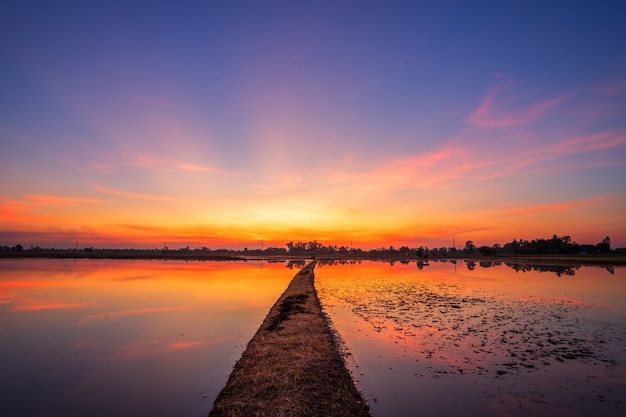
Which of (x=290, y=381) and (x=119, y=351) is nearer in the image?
(x=290, y=381)

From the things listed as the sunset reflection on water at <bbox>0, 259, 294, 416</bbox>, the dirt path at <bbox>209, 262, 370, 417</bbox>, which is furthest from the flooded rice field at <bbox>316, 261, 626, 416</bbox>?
the sunset reflection on water at <bbox>0, 259, 294, 416</bbox>

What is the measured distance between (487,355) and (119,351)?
17327 mm

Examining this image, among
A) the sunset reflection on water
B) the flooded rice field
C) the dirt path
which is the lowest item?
the flooded rice field

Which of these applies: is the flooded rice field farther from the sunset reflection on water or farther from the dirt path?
the sunset reflection on water

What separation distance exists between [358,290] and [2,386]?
111 feet

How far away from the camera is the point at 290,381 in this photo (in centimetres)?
1178

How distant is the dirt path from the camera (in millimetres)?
9930

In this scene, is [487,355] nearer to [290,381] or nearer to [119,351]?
[290,381]

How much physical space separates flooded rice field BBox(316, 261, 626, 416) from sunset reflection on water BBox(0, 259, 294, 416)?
6.22 m

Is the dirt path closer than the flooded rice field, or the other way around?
the dirt path

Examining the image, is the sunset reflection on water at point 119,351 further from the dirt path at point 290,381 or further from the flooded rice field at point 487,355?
the flooded rice field at point 487,355

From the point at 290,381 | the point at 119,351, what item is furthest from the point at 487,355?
the point at 119,351

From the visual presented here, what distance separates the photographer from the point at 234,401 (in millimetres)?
10398

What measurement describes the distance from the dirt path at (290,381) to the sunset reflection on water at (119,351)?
1066 mm
